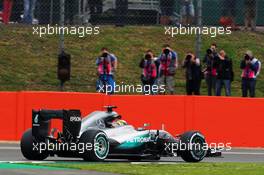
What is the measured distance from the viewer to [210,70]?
25844mm

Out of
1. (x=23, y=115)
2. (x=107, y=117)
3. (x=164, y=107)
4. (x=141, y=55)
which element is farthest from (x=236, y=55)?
(x=107, y=117)

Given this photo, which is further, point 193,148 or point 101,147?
point 193,148

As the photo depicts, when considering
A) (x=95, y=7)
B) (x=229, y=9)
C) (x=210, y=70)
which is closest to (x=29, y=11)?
(x=95, y=7)

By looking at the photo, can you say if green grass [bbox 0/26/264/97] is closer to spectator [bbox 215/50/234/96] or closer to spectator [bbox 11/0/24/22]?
spectator [bbox 11/0/24/22]

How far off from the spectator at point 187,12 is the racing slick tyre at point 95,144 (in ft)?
33.5

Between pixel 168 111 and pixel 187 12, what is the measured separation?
4.47m

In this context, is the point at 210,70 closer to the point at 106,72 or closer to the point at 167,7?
the point at 106,72

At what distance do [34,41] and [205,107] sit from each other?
6.99m

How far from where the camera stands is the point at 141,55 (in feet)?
95.8

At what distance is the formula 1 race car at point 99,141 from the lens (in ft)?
57.3

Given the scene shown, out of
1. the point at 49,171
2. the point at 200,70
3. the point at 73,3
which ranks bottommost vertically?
the point at 49,171

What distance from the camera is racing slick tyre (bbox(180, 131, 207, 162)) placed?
18344 mm

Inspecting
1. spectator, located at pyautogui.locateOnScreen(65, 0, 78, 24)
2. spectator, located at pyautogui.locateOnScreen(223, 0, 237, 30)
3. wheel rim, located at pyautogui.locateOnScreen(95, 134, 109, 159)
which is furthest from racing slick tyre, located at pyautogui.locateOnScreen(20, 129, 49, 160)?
spectator, located at pyautogui.locateOnScreen(223, 0, 237, 30)

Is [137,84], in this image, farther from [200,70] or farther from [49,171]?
[49,171]
